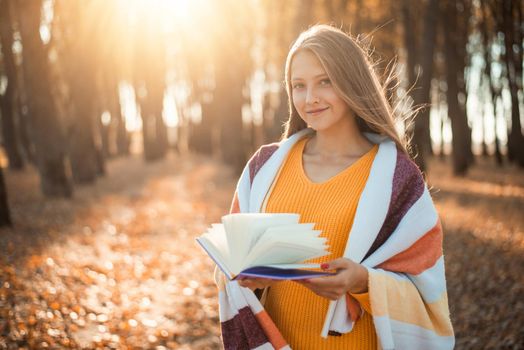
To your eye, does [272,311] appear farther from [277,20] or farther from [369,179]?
[277,20]

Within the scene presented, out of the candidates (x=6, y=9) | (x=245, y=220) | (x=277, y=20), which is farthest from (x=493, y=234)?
(x=277, y=20)

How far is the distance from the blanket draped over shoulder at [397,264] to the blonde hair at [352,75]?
0.26 meters

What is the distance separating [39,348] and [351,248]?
378 centimetres

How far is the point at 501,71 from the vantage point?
22.2 m

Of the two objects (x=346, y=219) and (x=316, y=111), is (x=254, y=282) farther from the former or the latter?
(x=316, y=111)

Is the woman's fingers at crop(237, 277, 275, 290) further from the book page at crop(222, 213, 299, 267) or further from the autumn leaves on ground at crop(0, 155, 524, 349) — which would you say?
the autumn leaves on ground at crop(0, 155, 524, 349)

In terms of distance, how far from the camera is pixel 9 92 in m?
17.6

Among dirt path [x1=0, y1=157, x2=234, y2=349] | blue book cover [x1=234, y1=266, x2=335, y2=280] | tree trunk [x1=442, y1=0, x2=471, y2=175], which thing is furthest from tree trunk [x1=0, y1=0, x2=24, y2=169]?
tree trunk [x1=442, y1=0, x2=471, y2=175]

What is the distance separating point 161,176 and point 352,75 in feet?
69.2

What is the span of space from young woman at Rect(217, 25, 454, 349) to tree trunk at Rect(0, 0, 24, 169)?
43.3ft

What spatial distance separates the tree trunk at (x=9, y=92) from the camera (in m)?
13.6

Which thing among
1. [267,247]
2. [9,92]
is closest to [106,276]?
[267,247]

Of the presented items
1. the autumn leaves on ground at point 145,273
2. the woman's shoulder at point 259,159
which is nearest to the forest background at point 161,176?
the autumn leaves on ground at point 145,273

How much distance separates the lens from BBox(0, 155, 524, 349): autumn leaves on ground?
524cm
